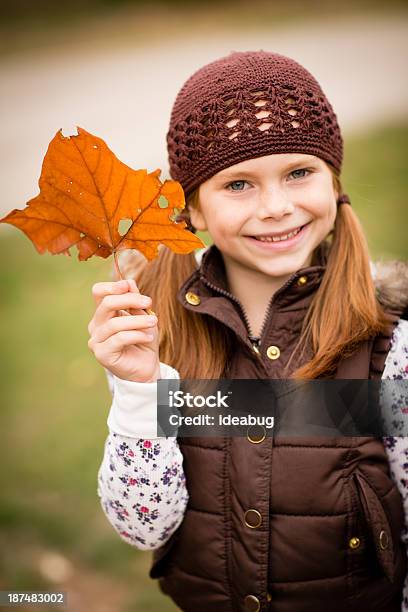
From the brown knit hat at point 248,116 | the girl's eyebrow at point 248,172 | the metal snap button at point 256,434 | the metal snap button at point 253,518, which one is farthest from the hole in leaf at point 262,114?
the metal snap button at point 253,518

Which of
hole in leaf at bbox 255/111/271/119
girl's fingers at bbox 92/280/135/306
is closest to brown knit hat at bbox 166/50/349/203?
hole in leaf at bbox 255/111/271/119

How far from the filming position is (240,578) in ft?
5.24

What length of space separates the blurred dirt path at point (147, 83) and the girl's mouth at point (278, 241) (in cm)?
334

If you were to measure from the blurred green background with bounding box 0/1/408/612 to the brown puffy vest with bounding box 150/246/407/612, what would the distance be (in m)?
0.63

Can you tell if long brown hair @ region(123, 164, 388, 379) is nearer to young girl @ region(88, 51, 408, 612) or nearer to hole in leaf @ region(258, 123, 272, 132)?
young girl @ region(88, 51, 408, 612)

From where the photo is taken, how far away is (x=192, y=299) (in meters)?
1.67

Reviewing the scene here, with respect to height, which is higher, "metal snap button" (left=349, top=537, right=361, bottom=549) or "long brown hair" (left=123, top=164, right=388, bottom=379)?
"long brown hair" (left=123, top=164, right=388, bottom=379)

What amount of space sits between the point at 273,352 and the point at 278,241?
0.26 meters

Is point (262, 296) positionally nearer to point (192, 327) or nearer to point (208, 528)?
point (192, 327)

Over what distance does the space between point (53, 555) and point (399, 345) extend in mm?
1879

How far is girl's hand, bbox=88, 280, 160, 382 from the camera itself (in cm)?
140

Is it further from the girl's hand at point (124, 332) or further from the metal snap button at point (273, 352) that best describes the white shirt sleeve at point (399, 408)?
the girl's hand at point (124, 332)

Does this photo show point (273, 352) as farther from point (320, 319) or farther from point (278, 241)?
point (278, 241)

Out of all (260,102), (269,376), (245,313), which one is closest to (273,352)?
(269,376)
